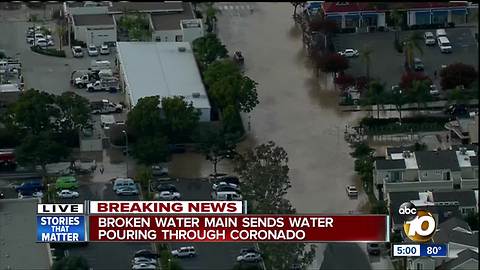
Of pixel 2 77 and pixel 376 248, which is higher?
pixel 2 77

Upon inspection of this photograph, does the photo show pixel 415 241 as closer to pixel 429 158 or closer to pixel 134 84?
pixel 429 158

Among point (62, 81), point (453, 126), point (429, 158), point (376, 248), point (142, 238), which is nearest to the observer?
point (142, 238)

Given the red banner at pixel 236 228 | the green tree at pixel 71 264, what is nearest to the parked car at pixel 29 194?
the green tree at pixel 71 264

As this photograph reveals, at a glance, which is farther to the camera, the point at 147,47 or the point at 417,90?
the point at 147,47

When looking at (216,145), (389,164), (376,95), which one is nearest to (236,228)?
(389,164)

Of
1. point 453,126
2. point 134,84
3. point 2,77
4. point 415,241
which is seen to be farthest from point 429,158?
point 415,241
